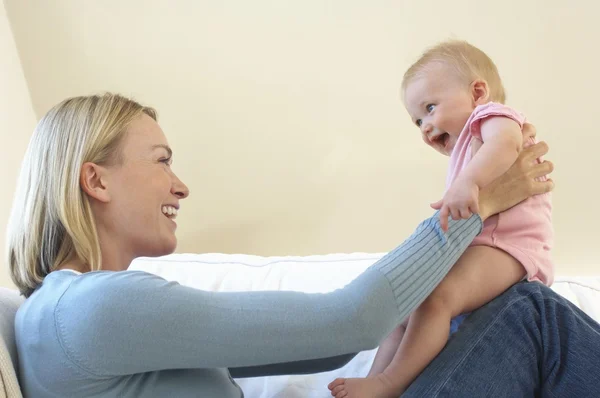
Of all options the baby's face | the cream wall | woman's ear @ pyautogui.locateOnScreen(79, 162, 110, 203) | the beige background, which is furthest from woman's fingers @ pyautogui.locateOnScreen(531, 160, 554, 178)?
the cream wall

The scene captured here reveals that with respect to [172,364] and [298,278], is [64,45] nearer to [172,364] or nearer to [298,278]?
[298,278]

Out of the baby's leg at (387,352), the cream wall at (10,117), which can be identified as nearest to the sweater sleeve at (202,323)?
the baby's leg at (387,352)

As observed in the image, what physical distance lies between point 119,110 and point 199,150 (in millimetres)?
1116

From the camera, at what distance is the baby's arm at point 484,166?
91cm

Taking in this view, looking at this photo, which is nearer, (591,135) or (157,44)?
(591,135)

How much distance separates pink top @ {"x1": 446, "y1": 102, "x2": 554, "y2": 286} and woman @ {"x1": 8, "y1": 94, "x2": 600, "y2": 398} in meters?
0.03

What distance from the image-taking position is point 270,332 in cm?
74

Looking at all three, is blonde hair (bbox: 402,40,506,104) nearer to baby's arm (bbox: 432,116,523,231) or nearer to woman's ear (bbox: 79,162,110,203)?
baby's arm (bbox: 432,116,523,231)

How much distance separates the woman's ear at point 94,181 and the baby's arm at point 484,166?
1.84ft

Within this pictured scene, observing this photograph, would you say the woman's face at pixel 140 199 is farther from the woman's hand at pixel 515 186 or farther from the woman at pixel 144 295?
the woman's hand at pixel 515 186

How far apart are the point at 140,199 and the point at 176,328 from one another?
0.34 metres

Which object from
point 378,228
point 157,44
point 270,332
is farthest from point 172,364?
point 157,44

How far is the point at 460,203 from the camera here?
92 cm

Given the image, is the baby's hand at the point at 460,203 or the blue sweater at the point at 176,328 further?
the baby's hand at the point at 460,203
